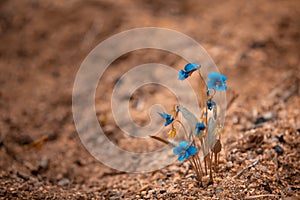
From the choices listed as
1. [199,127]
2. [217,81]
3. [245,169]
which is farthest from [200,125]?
[245,169]

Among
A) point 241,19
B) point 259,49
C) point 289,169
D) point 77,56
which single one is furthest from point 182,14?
point 289,169

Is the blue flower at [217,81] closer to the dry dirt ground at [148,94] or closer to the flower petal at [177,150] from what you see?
the flower petal at [177,150]

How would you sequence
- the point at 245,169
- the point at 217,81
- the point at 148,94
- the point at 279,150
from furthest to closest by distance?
1. the point at 148,94
2. the point at 279,150
3. the point at 245,169
4. the point at 217,81

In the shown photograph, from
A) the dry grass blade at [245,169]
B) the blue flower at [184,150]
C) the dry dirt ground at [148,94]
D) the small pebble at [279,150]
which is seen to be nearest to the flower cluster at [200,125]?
the blue flower at [184,150]

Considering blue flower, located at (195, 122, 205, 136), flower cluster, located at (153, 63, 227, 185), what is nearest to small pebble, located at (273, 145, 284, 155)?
flower cluster, located at (153, 63, 227, 185)

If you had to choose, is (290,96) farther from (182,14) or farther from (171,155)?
(182,14)

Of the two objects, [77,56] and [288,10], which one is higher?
[288,10]

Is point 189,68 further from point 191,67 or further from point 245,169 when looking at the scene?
point 245,169
